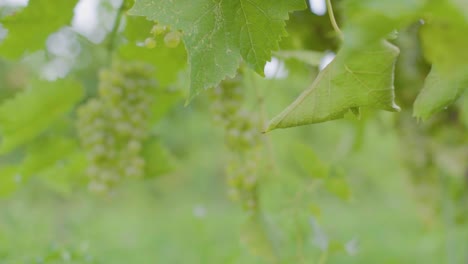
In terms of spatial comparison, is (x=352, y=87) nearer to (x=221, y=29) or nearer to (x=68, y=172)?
(x=221, y=29)

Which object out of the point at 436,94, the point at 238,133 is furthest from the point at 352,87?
the point at 238,133

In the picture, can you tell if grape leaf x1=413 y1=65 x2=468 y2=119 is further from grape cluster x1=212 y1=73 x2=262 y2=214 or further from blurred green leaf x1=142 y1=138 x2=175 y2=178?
blurred green leaf x1=142 y1=138 x2=175 y2=178

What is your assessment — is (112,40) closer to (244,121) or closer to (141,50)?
(141,50)

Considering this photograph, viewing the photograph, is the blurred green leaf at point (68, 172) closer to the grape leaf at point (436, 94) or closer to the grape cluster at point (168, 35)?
the grape cluster at point (168, 35)

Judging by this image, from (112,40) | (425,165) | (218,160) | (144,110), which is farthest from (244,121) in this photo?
(218,160)

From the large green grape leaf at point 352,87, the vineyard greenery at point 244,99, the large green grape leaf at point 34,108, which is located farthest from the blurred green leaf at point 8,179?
the large green grape leaf at point 352,87
